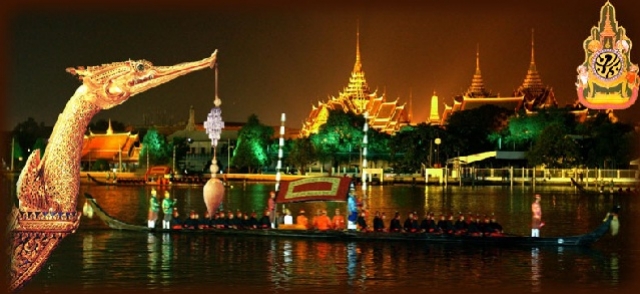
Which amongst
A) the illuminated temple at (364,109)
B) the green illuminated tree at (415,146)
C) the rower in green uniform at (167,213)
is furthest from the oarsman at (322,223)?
the illuminated temple at (364,109)

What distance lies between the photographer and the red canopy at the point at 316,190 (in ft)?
74.4

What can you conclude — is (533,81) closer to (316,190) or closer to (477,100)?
(477,100)

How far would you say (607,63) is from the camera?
27.3 m

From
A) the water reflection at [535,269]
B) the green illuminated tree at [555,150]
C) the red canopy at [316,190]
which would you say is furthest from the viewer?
the green illuminated tree at [555,150]

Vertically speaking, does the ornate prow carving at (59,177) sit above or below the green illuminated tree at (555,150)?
below

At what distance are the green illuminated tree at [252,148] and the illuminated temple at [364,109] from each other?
688cm

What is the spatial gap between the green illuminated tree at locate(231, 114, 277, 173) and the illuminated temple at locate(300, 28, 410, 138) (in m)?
6.88

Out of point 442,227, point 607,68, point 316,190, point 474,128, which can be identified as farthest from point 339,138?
point 316,190

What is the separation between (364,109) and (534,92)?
12637 millimetres

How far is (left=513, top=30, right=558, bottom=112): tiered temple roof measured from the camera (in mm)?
79625

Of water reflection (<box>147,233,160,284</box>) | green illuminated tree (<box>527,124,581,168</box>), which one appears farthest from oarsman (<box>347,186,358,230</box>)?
green illuminated tree (<box>527,124,581,168</box>)

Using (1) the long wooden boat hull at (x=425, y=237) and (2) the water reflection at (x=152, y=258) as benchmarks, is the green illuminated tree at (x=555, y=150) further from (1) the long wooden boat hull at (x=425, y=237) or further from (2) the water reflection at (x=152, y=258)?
(2) the water reflection at (x=152, y=258)

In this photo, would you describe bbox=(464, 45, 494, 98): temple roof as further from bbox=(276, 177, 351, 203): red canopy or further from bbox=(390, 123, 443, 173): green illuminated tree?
bbox=(276, 177, 351, 203): red canopy

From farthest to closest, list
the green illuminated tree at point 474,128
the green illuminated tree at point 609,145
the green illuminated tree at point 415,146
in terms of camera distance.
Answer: the green illuminated tree at point 474,128, the green illuminated tree at point 415,146, the green illuminated tree at point 609,145
